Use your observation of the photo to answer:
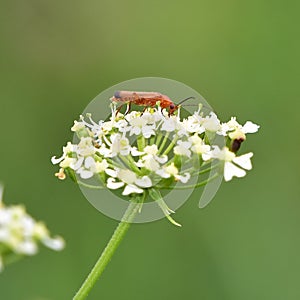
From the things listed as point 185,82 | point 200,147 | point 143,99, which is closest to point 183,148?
point 200,147

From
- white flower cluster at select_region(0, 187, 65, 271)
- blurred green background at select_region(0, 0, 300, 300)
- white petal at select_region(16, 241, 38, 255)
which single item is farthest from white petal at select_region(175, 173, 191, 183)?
blurred green background at select_region(0, 0, 300, 300)

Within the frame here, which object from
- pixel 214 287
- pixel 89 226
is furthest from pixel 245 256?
pixel 89 226

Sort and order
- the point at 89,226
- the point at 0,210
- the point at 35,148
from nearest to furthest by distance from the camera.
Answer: the point at 0,210, the point at 89,226, the point at 35,148

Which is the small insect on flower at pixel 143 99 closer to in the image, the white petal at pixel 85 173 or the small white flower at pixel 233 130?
the small white flower at pixel 233 130

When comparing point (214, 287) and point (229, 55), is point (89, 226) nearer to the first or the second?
point (214, 287)

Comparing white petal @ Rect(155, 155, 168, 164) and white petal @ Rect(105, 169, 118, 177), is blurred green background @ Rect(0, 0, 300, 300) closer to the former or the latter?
white petal @ Rect(105, 169, 118, 177)

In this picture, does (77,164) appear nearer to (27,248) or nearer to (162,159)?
(162,159)
